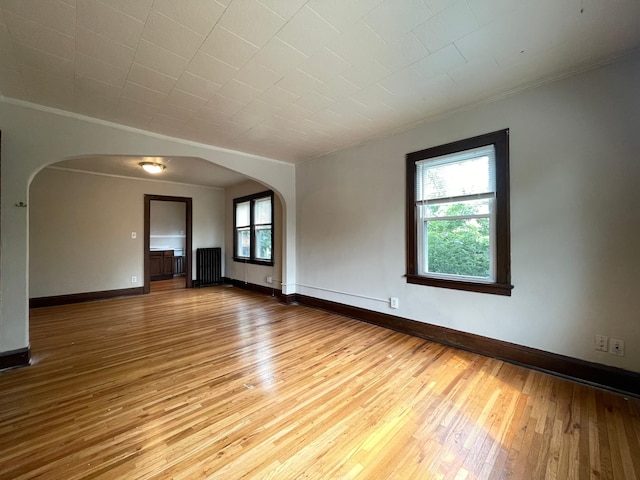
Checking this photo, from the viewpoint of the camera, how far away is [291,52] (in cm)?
202

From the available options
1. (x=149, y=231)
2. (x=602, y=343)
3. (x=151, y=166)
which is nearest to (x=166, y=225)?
(x=149, y=231)

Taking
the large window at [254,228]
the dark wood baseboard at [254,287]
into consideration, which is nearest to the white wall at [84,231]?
the large window at [254,228]

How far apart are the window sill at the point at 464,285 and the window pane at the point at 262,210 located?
358cm

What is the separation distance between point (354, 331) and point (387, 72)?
2.95 meters

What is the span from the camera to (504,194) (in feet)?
8.63

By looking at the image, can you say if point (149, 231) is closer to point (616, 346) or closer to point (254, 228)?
point (254, 228)

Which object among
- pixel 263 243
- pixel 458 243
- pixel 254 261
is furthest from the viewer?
pixel 254 261

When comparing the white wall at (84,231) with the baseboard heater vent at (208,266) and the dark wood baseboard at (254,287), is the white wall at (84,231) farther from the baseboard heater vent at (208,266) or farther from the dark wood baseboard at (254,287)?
the dark wood baseboard at (254,287)

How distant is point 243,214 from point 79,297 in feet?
11.9

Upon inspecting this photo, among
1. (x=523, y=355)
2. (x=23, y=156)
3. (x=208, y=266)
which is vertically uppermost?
(x=23, y=156)

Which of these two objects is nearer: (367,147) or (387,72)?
(387,72)

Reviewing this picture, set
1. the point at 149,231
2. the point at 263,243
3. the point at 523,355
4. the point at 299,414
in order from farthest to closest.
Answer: the point at 263,243 → the point at 149,231 → the point at 523,355 → the point at 299,414

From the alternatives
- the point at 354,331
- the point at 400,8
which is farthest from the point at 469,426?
the point at 400,8

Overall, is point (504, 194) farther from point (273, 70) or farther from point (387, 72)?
point (273, 70)
